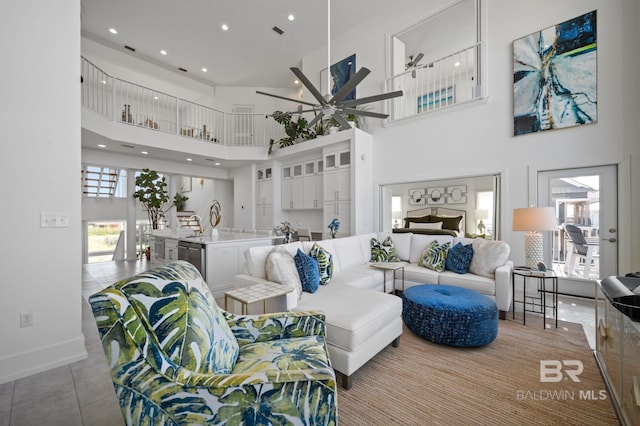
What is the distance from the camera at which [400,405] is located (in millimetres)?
1710


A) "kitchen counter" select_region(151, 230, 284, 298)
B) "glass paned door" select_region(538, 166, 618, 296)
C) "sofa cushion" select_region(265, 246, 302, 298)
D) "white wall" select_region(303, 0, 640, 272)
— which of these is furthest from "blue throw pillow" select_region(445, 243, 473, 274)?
"kitchen counter" select_region(151, 230, 284, 298)

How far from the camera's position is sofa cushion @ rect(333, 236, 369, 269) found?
390cm

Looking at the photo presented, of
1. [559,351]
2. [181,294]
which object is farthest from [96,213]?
[559,351]

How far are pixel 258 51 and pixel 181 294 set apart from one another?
7.33 meters

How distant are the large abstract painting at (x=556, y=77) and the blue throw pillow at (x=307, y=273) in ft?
12.5

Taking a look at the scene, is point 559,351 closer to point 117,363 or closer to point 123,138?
point 117,363

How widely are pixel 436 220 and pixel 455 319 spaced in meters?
4.30

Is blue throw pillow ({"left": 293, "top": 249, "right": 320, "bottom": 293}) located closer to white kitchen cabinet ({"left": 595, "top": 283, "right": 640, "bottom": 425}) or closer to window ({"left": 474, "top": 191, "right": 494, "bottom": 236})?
white kitchen cabinet ({"left": 595, "top": 283, "right": 640, "bottom": 425})

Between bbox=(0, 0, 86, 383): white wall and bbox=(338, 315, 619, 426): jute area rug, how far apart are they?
234 centimetres

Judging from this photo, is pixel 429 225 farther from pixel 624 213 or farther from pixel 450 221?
pixel 624 213

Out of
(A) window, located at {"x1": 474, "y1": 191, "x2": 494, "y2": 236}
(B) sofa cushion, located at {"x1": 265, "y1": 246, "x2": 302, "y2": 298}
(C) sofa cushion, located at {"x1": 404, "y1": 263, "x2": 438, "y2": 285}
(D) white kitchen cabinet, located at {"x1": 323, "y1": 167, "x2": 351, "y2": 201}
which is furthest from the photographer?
(A) window, located at {"x1": 474, "y1": 191, "x2": 494, "y2": 236}

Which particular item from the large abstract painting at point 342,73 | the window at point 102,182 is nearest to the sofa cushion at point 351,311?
the large abstract painting at point 342,73

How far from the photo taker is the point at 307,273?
8.84 ft

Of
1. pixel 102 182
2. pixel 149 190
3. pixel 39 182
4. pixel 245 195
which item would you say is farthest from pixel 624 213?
pixel 102 182
